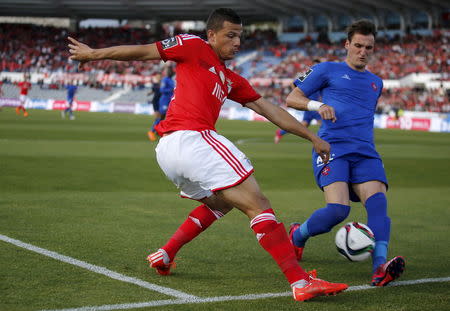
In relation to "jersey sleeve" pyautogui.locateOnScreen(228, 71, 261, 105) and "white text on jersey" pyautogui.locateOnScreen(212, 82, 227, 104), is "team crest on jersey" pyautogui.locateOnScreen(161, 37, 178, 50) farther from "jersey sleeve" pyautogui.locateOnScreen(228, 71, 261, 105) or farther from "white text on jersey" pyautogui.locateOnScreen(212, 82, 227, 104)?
"jersey sleeve" pyautogui.locateOnScreen(228, 71, 261, 105)

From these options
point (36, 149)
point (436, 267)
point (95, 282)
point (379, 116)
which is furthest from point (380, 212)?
point (379, 116)

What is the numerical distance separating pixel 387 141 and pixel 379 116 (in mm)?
14913

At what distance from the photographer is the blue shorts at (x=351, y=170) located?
5.78m

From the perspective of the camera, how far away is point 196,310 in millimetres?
4363

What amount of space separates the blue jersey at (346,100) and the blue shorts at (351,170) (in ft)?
0.24

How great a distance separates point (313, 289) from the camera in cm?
464

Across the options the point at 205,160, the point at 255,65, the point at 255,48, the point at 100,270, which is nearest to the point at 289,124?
the point at 205,160

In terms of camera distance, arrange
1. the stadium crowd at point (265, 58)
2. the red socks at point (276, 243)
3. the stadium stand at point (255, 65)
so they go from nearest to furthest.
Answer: the red socks at point (276, 243)
the stadium stand at point (255, 65)
the stadium crowd at point (265, 58)

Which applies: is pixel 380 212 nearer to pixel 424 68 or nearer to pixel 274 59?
pixel 424 68

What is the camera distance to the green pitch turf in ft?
15.6

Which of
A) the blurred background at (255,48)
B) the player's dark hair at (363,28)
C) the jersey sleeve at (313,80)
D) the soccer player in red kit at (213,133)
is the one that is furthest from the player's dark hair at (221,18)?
the blurred background at (255,48)

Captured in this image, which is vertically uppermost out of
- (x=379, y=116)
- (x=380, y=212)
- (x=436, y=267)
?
(x=380, y=212)

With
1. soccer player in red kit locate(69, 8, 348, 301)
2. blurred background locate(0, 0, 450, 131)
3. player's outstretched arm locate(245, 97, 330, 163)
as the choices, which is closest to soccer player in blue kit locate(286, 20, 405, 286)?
player's outstretched arm locate(245, 97, 330, 163)

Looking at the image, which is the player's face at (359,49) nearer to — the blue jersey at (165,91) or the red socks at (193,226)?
the red socks at (193,226)
